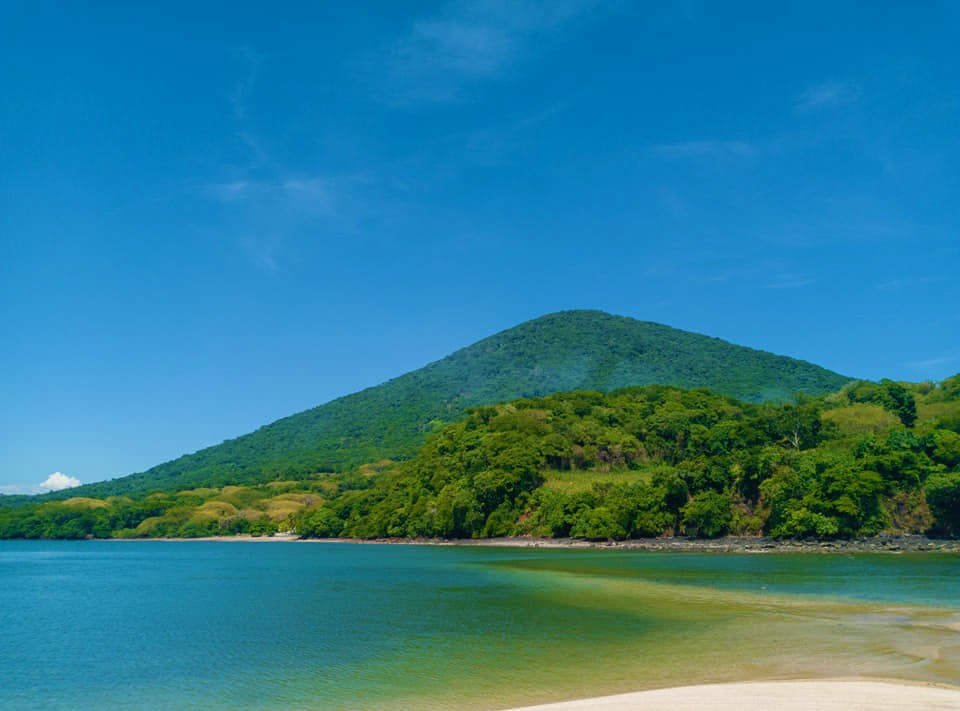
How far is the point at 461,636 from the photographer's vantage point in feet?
91.0

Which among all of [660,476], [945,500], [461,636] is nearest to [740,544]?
[660,476]

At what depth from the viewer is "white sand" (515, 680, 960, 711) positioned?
1467 cm

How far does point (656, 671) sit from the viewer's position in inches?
793

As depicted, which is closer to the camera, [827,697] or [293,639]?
[827,697]

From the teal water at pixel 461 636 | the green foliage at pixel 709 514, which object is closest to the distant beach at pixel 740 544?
the green foliage at pixel 709 514

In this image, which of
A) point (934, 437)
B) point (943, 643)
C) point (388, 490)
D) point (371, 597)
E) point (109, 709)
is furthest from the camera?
point (388, 490)

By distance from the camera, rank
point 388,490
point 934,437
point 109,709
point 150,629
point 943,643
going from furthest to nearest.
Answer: point 388,490 → point 934,437 → point 150,629 → point 943,643 → point 109,709

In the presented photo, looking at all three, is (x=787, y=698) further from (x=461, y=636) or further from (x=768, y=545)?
(x=768, y=545)

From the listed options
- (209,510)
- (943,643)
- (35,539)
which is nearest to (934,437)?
(943,643)

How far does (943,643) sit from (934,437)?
7463cm

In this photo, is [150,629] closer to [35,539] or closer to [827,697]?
[827,697]

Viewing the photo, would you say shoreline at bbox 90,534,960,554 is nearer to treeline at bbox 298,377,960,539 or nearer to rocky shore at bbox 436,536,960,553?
rocky shore at bbox 436,536,960,553

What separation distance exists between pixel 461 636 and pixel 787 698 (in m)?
14.9

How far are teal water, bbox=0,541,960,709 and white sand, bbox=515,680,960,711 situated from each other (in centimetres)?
150
